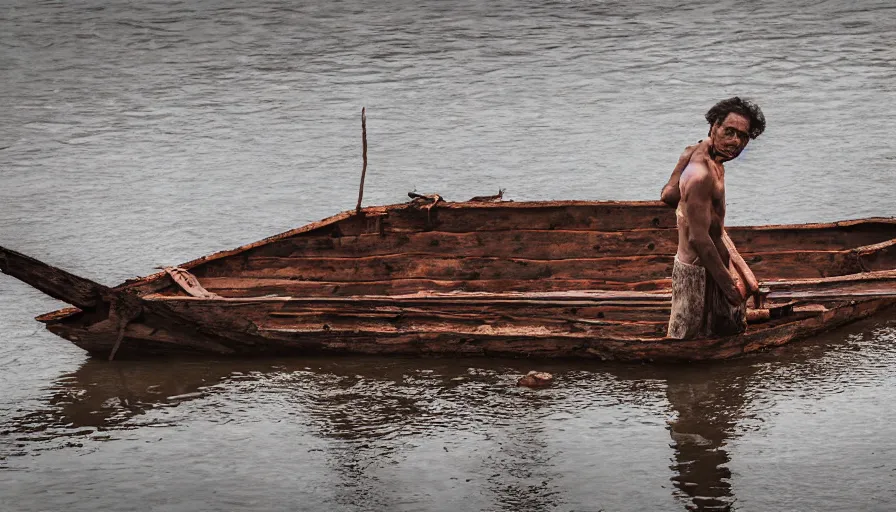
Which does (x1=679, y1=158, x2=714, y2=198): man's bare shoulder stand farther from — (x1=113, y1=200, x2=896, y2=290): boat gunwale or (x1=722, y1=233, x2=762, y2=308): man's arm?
(x1=113, y1=200, x2=896, y2=290): boat gunwale

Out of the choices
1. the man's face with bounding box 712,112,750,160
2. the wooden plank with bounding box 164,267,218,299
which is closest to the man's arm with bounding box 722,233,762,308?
the man's face with bounding box 712,112,750,160

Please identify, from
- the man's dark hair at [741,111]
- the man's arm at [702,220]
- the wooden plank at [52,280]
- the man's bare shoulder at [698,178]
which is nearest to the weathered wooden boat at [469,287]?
the wooden plank at [52,280]

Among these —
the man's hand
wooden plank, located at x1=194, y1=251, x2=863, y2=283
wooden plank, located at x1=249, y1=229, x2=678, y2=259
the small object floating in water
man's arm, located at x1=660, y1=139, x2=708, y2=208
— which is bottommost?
the small object floating in water

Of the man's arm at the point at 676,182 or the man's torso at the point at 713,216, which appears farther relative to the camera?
the man's arm at the point at 676,182

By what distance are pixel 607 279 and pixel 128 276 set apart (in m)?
3.74

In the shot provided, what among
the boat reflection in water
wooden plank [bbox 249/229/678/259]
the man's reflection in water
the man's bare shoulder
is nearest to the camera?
the man's reflection in water

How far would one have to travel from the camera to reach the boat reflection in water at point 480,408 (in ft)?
23.1

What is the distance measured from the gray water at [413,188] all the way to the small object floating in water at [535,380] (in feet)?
0.27

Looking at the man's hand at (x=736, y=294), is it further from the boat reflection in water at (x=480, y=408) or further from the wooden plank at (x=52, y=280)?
the wooden plank at (x=52, y=280)

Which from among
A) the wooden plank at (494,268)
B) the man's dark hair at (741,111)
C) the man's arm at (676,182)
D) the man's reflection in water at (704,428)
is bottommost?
the man's reflection in water at (704,428)

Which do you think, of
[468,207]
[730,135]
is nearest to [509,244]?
[468,207]

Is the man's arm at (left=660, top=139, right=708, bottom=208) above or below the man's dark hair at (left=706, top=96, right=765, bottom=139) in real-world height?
below

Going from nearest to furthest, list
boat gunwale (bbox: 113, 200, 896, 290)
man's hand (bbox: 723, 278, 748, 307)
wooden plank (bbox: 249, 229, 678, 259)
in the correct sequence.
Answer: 1. man's hand (bbox: 723, 278, 748, 307)
2. boat gunwale (bbox: 113, 200, 896, 290)
3. wooden plank (bbox: 249, 229, 678, 259)

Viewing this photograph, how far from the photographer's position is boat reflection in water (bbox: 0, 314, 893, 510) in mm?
7043
